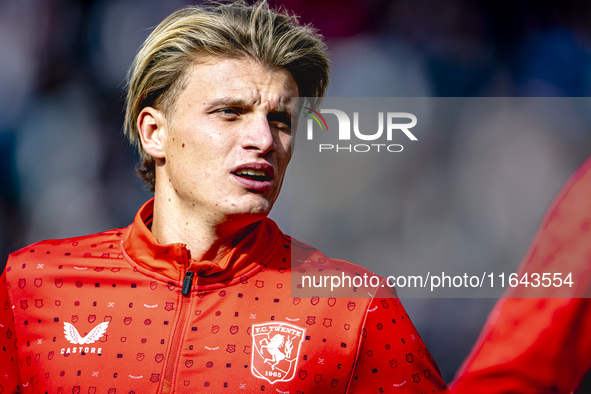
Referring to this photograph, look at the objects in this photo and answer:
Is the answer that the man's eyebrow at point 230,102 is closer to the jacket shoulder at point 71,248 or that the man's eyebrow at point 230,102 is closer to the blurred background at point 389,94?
the jacket shoulder at point 71,248

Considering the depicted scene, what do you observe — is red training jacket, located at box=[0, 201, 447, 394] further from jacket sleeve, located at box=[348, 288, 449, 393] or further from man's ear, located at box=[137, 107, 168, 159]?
man's ear, located at box=[137, 107, 168, 159]

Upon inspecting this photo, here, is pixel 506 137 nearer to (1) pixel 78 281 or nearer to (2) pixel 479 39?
(2) pixel 479 39

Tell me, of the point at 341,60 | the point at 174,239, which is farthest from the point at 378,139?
the point at 174,239

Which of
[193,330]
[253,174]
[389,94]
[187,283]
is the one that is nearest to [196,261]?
[187,283]

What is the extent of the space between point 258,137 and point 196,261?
454mm

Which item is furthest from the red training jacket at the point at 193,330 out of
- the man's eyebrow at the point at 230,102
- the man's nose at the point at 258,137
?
the man's eyebrow at the point at 230,102

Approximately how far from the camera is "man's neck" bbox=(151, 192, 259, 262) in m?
1.60

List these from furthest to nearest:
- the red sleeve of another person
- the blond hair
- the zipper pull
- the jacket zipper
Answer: the red sleeve of another person
the blond hair
the zipper pull
the jacket zipper

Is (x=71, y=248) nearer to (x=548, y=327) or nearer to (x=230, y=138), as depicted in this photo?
(x=230, y=138)

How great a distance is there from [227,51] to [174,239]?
680mm

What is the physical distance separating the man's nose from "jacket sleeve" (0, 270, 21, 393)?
104 cm

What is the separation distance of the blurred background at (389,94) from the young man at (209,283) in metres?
0.88

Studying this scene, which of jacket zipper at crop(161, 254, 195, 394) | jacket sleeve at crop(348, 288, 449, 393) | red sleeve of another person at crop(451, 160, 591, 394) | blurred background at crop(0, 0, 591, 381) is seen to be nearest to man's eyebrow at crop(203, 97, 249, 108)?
jacket zipper at crop(161, 254, 195, 394)

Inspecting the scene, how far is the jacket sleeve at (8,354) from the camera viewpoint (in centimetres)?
165
